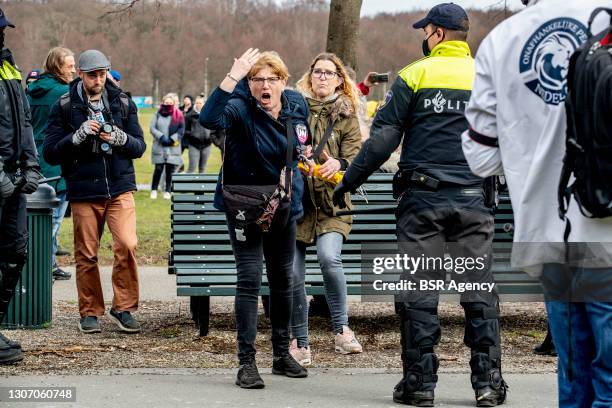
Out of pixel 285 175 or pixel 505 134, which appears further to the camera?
pixel 285 175

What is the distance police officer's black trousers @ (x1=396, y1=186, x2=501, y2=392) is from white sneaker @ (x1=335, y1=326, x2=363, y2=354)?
4.26 feet

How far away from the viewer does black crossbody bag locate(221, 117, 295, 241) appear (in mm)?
6008

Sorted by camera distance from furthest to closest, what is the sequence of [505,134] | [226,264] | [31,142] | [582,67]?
[226,264]
[31,142]
[505,134]
[582,67]

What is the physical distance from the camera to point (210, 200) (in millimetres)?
7746

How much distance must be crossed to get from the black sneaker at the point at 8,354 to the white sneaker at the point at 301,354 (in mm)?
1590

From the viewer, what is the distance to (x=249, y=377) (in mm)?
6062

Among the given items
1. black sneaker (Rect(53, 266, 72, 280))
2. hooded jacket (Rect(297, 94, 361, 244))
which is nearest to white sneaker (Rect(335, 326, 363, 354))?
hooded jacket (Rect(297, 94, 361, 244))

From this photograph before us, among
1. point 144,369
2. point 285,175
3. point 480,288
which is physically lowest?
point 144,369

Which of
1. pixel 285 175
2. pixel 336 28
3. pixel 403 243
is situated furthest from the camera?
pixel 336 28

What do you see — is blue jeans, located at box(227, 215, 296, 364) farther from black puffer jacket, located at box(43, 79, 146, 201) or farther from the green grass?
the green grass

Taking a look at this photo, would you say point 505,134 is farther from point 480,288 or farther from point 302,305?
point 302,305

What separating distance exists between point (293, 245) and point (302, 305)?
1.72 feet

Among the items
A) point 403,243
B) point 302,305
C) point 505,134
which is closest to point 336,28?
point 302,305

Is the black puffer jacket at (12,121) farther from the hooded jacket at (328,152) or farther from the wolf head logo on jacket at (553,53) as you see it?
the wolf head logo on jacket at (553,53)
